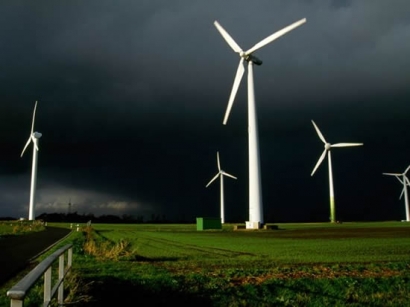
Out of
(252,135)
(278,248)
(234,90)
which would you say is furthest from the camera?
(252,135)

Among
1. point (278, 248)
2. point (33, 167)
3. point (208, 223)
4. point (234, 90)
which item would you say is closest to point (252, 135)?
point (234, 90)

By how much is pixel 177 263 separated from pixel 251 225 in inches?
1758

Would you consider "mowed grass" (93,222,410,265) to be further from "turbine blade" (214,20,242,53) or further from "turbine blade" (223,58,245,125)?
"turbine blade" (214,20,242,53)

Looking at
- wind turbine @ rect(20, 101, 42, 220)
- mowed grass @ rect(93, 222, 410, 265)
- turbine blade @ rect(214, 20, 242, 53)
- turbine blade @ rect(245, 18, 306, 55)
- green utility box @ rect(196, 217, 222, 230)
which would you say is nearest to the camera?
mowed grass @ rect(93, 222, 410, 265)

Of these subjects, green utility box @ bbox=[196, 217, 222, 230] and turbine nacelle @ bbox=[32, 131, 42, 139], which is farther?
turbine nacelle @ bbox=[32, 131, 42, 139]

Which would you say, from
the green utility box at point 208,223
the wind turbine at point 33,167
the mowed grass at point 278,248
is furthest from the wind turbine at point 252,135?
the wind turbine at point 33,167

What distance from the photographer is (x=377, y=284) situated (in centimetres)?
1666

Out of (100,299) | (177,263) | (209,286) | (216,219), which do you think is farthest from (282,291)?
(216,219)

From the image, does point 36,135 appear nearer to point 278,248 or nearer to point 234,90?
point 234,90

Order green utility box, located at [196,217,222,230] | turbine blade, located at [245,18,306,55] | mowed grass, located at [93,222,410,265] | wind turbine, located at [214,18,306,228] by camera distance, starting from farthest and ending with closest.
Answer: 1. green utility box, located at [196,217,222,230]
2. wind turbine, located at [214,18,306,228]
3. turbine blade, located at [245,18,306,55]
4. mowed grass, located at [93,222,410,265]

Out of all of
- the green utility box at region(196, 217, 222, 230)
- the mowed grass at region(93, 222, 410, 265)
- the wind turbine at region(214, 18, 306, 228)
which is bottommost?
the mowed grass at region(93, 222, 410, 265)

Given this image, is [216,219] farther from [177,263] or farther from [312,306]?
[312,306]

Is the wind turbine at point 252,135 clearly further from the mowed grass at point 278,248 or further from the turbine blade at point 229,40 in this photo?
the mowed grass at point 278,248

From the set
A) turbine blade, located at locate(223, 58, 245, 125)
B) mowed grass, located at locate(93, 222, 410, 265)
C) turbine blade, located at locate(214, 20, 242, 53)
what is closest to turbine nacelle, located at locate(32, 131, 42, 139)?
turbine blade, located at locate(214, 20, 242, 53)
